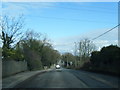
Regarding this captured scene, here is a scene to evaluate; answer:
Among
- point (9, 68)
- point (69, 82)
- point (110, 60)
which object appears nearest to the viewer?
point (69, 82)

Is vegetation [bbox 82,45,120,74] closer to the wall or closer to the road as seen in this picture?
the road

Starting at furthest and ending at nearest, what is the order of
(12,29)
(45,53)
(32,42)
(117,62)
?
(45,53) → (32,42) → (12,29) → (117,62)

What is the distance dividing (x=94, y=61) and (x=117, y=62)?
23.7m

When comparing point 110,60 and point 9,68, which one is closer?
point 9,68

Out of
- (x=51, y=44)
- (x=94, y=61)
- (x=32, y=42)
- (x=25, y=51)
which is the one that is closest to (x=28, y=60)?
(x=25, y=51)

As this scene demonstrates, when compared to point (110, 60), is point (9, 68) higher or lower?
lower

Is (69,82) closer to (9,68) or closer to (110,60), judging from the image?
(9,68)

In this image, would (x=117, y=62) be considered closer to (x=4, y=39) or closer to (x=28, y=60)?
(x=4, y=39)

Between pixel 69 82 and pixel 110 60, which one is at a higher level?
pixel 110 60

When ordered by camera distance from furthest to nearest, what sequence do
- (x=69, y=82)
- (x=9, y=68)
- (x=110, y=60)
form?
(x=110, y=60)
(x=9, y=68)
(x=69, y=82)

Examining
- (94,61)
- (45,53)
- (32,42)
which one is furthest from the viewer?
(45,53)

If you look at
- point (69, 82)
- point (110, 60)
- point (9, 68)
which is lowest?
point (69, 82)

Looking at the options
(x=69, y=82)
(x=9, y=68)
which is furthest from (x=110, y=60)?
(x=69, y=82)

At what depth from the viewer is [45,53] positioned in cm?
10981
